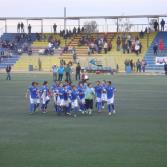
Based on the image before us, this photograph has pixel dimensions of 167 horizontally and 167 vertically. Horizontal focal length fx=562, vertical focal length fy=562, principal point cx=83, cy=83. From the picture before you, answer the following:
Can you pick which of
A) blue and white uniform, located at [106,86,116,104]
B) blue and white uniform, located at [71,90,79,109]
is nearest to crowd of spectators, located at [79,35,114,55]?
blue and white uniform, located at [106,86,116,104]

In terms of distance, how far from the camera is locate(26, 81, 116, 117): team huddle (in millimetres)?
22688

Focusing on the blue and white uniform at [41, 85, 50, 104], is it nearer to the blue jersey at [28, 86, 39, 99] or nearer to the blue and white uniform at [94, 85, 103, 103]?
the blue jersey at [28, 86, 39, 99]

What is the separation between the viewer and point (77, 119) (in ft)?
71.0

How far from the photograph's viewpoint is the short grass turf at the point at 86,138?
13680 mm

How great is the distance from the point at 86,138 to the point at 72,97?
231 inches

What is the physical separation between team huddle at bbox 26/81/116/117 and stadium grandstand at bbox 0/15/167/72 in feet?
110

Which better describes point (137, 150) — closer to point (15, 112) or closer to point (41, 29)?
point (15, 112)

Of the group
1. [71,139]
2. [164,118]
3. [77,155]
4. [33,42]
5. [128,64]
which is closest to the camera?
[77,155]

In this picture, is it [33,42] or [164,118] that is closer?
[164,118]

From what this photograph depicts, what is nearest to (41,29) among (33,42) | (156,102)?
(33,42)

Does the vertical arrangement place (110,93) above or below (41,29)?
below

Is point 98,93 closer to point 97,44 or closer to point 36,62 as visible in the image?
point 36,62

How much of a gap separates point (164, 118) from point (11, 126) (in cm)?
596

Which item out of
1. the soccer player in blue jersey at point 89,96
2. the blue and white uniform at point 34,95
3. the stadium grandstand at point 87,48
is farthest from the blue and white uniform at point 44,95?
the stadium grandstand at point 87,48
